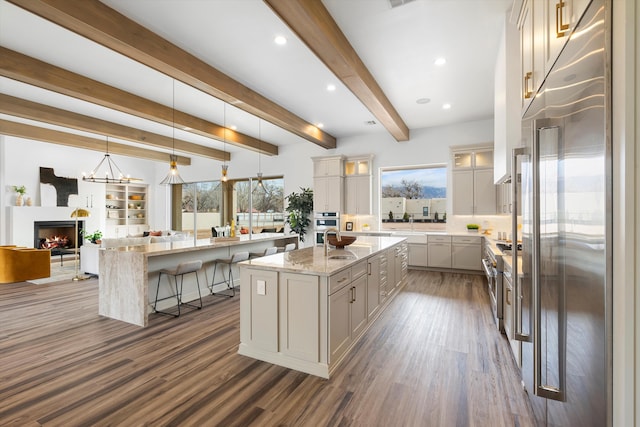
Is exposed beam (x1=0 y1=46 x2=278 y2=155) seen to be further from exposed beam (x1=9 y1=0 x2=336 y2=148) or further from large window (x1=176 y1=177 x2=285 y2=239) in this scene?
large window (x1=176 y1=177 x2=285 y2=239)

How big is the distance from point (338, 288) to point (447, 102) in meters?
4.28

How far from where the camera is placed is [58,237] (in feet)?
27.7

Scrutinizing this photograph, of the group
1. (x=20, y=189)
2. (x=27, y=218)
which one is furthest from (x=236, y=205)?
(x=20, y=189)

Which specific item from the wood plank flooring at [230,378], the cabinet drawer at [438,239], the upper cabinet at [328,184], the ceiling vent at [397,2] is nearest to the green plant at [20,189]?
the wood plank flooring at [230,378]

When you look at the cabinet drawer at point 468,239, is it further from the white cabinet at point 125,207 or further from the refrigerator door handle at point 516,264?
the white cabinet at point 125,207

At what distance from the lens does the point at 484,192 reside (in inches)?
241

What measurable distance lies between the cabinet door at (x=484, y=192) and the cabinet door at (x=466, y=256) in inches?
29.4

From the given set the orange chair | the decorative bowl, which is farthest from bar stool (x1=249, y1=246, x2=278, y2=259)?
the orange chair

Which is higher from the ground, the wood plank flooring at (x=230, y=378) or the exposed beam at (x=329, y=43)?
the exposed beam at (x=329, y=43)

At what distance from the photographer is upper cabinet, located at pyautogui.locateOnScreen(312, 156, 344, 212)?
7.39m

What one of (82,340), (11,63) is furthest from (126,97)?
(82,340)

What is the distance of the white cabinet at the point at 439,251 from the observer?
20.6ft

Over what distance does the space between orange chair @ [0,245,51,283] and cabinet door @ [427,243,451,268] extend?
Result: 7.94 metres

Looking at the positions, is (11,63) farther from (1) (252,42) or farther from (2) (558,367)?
(2) (558,367)
